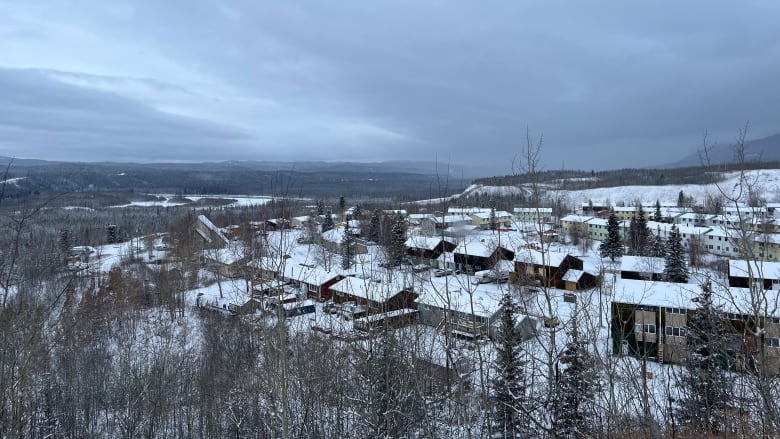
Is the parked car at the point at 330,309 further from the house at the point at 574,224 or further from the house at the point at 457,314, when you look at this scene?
the house at the point at 574,224

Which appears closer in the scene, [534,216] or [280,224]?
[280,224]

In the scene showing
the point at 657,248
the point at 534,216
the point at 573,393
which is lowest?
the point at 657,248

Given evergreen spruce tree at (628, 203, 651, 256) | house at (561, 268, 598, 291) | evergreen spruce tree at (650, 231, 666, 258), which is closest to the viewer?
house at (561, 268, 598, 291)

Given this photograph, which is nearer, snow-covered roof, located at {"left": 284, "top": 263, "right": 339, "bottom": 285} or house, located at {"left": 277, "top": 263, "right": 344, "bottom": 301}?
house, located at {"left": 277, "top": 263, "right": 344, "bottom": 301}

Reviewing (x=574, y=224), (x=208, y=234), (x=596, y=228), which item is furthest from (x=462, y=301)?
(x=596, y=228)

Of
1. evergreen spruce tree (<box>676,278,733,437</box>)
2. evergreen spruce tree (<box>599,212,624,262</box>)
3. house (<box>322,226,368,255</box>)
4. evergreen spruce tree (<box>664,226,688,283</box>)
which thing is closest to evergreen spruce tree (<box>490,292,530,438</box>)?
evergreen spruce tree (<box>676,278,733,437</box>)

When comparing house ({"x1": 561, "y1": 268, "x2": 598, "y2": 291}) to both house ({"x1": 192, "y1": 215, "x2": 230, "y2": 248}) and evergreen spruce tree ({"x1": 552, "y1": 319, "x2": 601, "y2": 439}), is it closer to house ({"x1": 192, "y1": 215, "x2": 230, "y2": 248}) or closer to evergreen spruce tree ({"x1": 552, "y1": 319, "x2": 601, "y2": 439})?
evergreen spruce tree ({"x1": 552, "y1": 319, "x2": 601, "y2": 439})

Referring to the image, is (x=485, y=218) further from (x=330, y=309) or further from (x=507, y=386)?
(x=507, y=386)

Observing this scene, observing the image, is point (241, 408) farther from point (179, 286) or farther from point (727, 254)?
point (727, 254)

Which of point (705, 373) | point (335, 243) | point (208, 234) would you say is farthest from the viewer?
point (208, 234)
